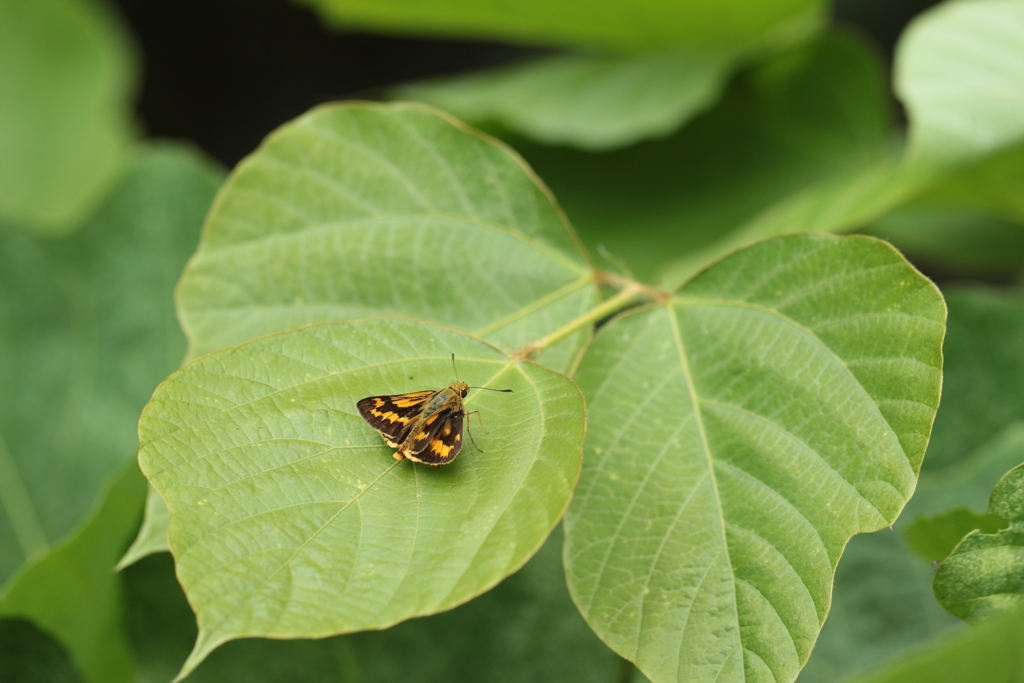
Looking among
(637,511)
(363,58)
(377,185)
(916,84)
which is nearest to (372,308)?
(377,185)

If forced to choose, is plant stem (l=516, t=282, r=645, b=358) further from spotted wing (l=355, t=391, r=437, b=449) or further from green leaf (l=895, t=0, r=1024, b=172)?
green leaf (l=895, t=0, r=1024, b=172)

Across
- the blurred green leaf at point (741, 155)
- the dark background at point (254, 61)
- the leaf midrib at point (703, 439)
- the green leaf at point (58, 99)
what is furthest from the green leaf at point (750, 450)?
the dark background at point (254, 61)

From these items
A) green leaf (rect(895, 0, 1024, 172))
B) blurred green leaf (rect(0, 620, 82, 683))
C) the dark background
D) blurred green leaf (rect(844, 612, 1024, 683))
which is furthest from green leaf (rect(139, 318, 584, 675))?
the dark background

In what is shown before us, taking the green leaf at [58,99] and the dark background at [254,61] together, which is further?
the dark background at [254,61]

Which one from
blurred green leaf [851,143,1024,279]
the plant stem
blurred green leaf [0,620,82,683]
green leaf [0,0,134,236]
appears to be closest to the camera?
the plant stem

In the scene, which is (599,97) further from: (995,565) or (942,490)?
(995,565)

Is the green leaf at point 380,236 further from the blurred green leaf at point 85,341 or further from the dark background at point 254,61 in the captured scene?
the dark background at point 254,61

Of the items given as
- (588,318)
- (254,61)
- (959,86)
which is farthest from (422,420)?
(254,61)
